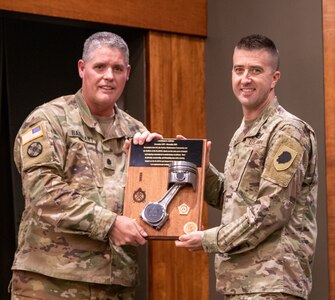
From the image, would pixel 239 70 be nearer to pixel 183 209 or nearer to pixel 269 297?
pixel 183 209

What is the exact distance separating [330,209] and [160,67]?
133 cm

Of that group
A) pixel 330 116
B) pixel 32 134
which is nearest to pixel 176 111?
pixel 330 116

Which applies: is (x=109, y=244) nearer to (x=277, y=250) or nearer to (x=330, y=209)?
(x=277, y=250)

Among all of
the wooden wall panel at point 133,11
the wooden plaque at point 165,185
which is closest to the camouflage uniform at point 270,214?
the wooden plaque at point 165,185

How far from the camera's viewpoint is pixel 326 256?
13.3 feet

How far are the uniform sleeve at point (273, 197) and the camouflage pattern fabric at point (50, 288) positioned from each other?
52 centimetres

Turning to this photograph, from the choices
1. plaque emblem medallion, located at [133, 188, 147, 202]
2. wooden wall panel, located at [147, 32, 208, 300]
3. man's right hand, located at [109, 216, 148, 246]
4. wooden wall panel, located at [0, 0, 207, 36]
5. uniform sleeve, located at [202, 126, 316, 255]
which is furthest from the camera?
wooden wall panel, located at [147, 32, 208, 300]

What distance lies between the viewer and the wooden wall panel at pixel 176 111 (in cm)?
461

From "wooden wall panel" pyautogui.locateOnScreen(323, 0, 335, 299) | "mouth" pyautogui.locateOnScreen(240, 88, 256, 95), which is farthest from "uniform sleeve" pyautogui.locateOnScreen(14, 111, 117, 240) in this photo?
"wooden wall panel" pyautogui.locateOnScreen(323, 0, 335, 299)

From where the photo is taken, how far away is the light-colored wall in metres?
4.11

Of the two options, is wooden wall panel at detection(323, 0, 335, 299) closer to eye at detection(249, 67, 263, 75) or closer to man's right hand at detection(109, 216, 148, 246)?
eye at detection(249, 67, 263, 75)

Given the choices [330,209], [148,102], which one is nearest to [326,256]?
[330,209]

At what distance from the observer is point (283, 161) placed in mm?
→ 2926

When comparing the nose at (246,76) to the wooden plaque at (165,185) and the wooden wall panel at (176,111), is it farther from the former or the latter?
the wooden wall panel at (176,111)
